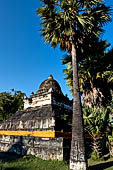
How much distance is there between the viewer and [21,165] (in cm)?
646

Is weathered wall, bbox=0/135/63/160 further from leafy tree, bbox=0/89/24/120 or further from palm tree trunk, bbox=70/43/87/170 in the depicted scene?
leafy tree, bbox=0/89/24/120

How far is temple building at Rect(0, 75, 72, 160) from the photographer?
7586 millimetres

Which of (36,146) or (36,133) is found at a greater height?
(36,133)

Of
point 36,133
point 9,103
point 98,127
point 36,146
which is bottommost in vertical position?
point 36,146

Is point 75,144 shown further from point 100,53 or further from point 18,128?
point 100,53

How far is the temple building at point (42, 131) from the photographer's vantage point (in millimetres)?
7586

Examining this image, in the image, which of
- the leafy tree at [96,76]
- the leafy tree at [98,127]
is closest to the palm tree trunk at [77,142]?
the leafy tree at [98,127]

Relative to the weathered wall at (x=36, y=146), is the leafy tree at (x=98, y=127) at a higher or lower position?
higher

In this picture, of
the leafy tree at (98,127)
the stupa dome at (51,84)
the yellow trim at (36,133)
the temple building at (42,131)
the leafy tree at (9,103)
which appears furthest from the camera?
the leafy tree at (9,103)

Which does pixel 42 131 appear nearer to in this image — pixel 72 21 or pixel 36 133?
pixel 36 133

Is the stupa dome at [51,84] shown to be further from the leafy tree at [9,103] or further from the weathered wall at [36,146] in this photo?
the leafy tree at [9,103]

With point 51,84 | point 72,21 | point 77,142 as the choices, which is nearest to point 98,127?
point 77,142

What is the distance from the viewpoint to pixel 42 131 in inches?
360

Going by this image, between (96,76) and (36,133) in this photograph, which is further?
(96,76)
